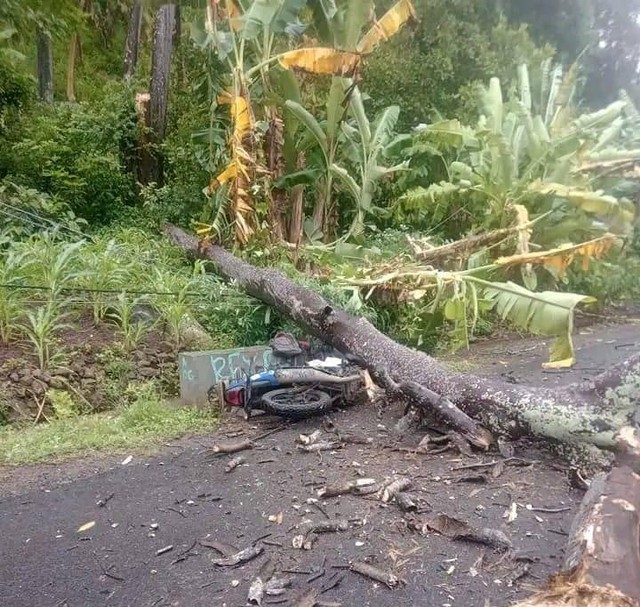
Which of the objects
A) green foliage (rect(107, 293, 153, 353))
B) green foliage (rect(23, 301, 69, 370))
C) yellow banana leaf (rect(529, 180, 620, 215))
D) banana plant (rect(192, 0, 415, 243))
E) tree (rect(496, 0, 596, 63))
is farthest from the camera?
tree (rect(496, 0, 596, 63))

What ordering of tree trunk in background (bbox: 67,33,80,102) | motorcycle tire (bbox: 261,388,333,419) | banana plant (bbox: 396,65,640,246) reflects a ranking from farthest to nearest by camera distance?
tree trunk in background (bbox: 67,33,80,102) → banana plant (bbox: 396,65,640,246) → motorcycle tire (bbox: 261,388,333,419)

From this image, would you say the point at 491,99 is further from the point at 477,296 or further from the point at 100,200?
the point at 100,200

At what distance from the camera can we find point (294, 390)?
4844mm

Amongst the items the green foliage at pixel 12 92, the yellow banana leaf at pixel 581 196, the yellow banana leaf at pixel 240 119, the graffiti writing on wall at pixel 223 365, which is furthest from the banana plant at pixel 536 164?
the green foliage at pixel 12 92

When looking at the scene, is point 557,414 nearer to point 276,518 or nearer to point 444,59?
point 276,518

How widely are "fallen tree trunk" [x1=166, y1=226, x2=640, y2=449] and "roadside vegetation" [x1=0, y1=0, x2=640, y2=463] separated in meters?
0.76

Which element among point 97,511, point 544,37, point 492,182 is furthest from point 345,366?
point 544,37

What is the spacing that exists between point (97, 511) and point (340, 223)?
8.11 metres

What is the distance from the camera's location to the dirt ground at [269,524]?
2.51m

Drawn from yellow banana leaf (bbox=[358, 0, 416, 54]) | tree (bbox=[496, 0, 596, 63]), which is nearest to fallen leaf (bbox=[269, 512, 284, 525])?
yellow banana leaf (bbox=[358, 0, 416, 54])

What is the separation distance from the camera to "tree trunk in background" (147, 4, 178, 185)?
499 inches

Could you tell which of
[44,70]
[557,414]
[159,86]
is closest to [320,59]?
[557,414]

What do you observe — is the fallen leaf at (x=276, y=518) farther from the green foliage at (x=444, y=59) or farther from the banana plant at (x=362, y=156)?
the green foliage at (x=444, y=59)

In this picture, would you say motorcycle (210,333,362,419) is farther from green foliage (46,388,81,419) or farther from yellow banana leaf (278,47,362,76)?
yellow banana leaf (278,47,362,76)
